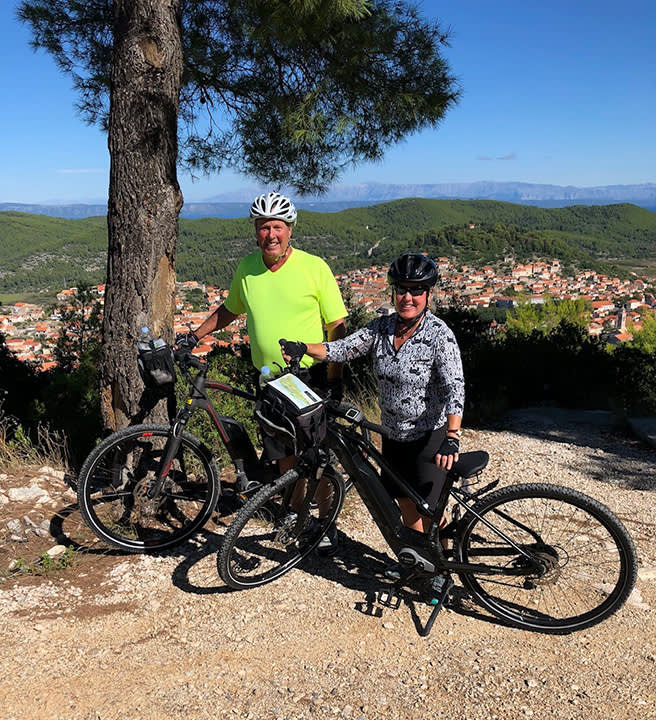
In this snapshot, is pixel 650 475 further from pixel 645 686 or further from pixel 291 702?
pixel 291 702

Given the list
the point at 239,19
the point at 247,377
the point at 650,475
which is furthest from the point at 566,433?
the point at 239,19

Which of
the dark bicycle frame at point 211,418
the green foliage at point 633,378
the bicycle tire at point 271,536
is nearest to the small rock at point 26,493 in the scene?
the dark bicycle frame at point 211,418

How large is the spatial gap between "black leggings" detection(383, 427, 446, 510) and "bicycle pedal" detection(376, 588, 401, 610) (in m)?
0.61

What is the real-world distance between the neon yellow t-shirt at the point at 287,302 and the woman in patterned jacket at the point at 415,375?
0.26m

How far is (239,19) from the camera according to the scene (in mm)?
5449

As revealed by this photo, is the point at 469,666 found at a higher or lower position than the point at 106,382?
lower

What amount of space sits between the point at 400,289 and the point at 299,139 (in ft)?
9.85

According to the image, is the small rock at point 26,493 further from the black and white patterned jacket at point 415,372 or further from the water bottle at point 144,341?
the black and white patterned jacket at point 415,372

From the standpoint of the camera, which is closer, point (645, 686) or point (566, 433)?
point (645, 686)

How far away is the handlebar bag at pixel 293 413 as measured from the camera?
2664 millimetres

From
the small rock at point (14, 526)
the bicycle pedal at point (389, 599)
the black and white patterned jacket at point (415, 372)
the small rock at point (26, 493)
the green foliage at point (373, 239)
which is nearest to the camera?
the black and white patterned jacket at point (415, 372)

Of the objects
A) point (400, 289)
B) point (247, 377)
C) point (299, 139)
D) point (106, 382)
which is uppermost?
point (299, 139)

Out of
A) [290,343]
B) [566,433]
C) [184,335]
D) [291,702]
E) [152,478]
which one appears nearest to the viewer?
[291,702]

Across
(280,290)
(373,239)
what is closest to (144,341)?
(280,290)
